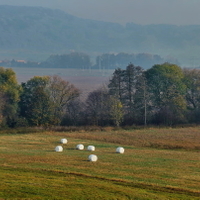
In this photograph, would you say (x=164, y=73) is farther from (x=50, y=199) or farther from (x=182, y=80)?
(x=50, y=199)

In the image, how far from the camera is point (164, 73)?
241 ft

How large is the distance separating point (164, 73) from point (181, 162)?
151 ft

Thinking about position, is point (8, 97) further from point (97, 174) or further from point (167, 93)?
point (97, 174)

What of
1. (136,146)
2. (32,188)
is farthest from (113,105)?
(32,188)

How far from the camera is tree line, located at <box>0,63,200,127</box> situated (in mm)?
65000

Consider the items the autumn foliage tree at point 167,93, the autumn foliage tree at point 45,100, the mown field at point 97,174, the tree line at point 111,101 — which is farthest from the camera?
the autumn foliage tree at point 167,93

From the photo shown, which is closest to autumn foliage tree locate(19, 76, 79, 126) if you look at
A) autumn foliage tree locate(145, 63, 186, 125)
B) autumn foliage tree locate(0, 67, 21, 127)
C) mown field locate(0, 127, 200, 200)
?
autumn foliage tree locate(0, 67, 21, 127)

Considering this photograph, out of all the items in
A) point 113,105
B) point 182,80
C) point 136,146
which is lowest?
point 136,146

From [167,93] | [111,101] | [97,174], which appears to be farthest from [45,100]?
[97,174]

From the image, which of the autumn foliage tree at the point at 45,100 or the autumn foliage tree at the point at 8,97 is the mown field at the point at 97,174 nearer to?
the autumn foliage tree at the point at 8,97

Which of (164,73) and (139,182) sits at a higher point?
A: (164,73)

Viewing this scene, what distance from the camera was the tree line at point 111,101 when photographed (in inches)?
2559

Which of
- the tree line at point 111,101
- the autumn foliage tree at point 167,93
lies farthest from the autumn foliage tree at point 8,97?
the autumn foliage tree at point 167,93

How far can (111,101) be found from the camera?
223ft
